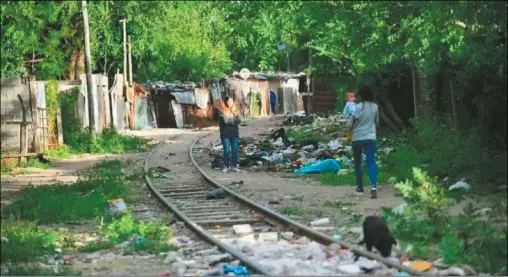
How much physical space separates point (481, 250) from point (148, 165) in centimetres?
1523

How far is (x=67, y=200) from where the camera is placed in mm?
13359

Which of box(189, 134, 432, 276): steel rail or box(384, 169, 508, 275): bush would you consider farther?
box(384, 169, 508, 275): bush

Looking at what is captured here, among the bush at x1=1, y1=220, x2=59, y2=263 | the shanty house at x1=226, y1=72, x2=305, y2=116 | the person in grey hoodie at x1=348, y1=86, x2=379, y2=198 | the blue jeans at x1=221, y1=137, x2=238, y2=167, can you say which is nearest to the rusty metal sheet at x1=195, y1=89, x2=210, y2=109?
the shanty house at x1=226, y1=72, x2=305, y2=116

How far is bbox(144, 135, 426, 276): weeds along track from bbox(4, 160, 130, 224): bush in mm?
980

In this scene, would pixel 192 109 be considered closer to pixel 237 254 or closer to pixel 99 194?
pixel 99 194

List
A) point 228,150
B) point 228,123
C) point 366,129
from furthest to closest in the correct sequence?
1. point 228,150
2. point 228,123
3. point 366,129

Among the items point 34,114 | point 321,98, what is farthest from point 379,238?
point 321,98

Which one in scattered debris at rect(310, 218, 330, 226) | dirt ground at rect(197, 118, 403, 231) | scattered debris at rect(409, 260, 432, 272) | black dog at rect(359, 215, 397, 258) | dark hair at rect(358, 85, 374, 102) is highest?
dark hair at rect(358, 85, 374, 102)

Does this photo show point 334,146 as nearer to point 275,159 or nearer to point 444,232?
point 275,159

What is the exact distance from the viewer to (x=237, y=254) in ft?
27.6

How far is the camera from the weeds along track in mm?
7895

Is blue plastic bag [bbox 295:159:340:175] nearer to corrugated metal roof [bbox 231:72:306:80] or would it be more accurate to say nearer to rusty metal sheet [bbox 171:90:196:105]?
rusty metal sheet [bbox 171:90:196:105]

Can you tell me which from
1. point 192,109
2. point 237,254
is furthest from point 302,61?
point 237,254

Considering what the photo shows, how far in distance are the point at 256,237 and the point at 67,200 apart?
4.46 meters
